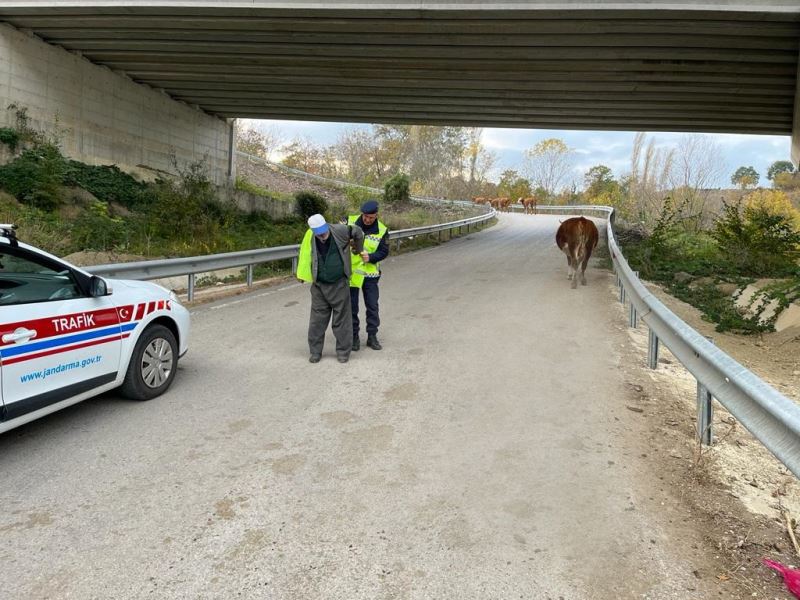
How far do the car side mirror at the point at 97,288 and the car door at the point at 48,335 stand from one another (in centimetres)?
5

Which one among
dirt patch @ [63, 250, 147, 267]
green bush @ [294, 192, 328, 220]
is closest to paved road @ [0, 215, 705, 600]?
dirt patch @ [63, 250, 147, 267]

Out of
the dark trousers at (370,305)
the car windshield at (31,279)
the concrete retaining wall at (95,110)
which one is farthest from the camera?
the concrete retaining wall at (95,110)

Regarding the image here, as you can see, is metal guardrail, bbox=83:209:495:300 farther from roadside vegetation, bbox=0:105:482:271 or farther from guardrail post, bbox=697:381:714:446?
guardrail post, bbox=697:381:714:446

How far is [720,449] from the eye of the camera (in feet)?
14.4

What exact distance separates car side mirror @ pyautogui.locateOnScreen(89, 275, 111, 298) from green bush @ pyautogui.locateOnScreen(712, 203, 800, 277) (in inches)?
523

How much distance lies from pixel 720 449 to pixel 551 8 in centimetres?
1058

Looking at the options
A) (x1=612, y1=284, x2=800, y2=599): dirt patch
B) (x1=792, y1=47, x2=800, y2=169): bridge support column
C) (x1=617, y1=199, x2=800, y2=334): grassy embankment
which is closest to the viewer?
(x1=612, y1=284, x2=800, y2=599): dirt patch

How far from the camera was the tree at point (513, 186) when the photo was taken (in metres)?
60.7

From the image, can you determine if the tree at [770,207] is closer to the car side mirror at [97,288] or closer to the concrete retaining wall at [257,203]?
the car side mirror at [97,288]

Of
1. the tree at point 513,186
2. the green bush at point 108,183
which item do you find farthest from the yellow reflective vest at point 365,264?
the tree at point 513,186

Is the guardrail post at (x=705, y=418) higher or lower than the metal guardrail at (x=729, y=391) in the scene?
lower

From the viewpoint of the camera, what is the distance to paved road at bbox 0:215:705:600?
2891mm

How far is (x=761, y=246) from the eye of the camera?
1370cm

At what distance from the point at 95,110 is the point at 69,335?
17201mm
